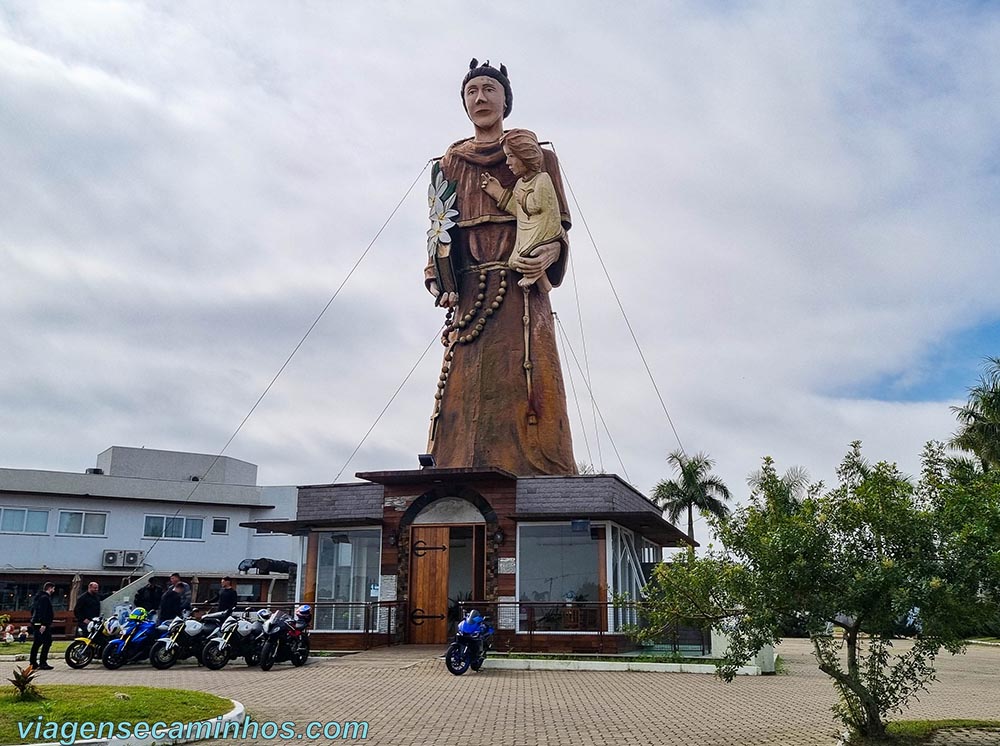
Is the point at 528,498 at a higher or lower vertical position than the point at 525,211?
lower

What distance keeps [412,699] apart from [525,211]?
1448 cm

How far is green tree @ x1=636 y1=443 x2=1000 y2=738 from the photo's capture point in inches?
327

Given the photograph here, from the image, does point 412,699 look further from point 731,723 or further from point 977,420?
point 977,420

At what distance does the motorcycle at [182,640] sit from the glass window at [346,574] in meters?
3.91

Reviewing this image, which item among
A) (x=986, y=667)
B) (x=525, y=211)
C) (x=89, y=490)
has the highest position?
(x=525, y=211)

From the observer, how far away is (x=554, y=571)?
1922 centimetres

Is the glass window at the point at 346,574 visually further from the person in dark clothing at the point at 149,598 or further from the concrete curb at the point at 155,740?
the concrete curb at the point at 155,740

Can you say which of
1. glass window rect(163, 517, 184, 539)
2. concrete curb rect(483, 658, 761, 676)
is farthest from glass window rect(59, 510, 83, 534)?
concrete curb rect(483, 658, 761, 676)

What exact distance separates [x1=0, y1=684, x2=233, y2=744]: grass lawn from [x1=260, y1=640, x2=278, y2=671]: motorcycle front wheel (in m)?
4.72

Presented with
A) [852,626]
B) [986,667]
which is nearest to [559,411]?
[986,667]

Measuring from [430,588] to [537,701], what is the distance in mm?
7912

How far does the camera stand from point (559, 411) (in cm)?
2325

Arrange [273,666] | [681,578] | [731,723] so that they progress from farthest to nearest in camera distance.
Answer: [273,666]
[731,723]
[681,578]

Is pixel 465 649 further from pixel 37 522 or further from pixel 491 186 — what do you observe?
pixel 37 522
